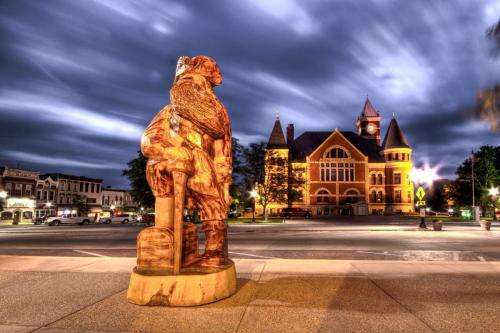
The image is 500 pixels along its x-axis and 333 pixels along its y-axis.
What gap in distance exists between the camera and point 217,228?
456 cm

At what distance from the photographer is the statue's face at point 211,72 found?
485 cm

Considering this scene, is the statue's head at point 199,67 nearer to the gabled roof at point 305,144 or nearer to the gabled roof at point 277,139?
the gabled roof at point 277,139

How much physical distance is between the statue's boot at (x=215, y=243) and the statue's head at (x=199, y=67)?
6.84 feet

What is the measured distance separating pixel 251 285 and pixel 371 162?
63.6 m

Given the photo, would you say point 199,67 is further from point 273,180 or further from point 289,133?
point 289,133

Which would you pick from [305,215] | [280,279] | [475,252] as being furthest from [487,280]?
[305,215]

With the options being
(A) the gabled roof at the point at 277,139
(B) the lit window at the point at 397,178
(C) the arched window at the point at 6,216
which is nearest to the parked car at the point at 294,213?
(A) the gabled roof at the point at 277,139

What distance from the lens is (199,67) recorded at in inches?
191

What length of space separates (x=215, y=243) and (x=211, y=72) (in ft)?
7.87

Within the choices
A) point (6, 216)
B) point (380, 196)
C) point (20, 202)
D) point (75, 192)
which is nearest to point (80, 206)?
point (75, 192)

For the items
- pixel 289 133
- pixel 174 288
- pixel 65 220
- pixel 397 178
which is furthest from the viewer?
pixel 289 133

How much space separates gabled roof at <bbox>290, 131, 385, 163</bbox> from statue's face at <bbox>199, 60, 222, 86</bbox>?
190ft

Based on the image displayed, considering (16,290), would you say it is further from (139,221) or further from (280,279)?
(139,221)

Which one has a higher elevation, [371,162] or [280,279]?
[371,162]
